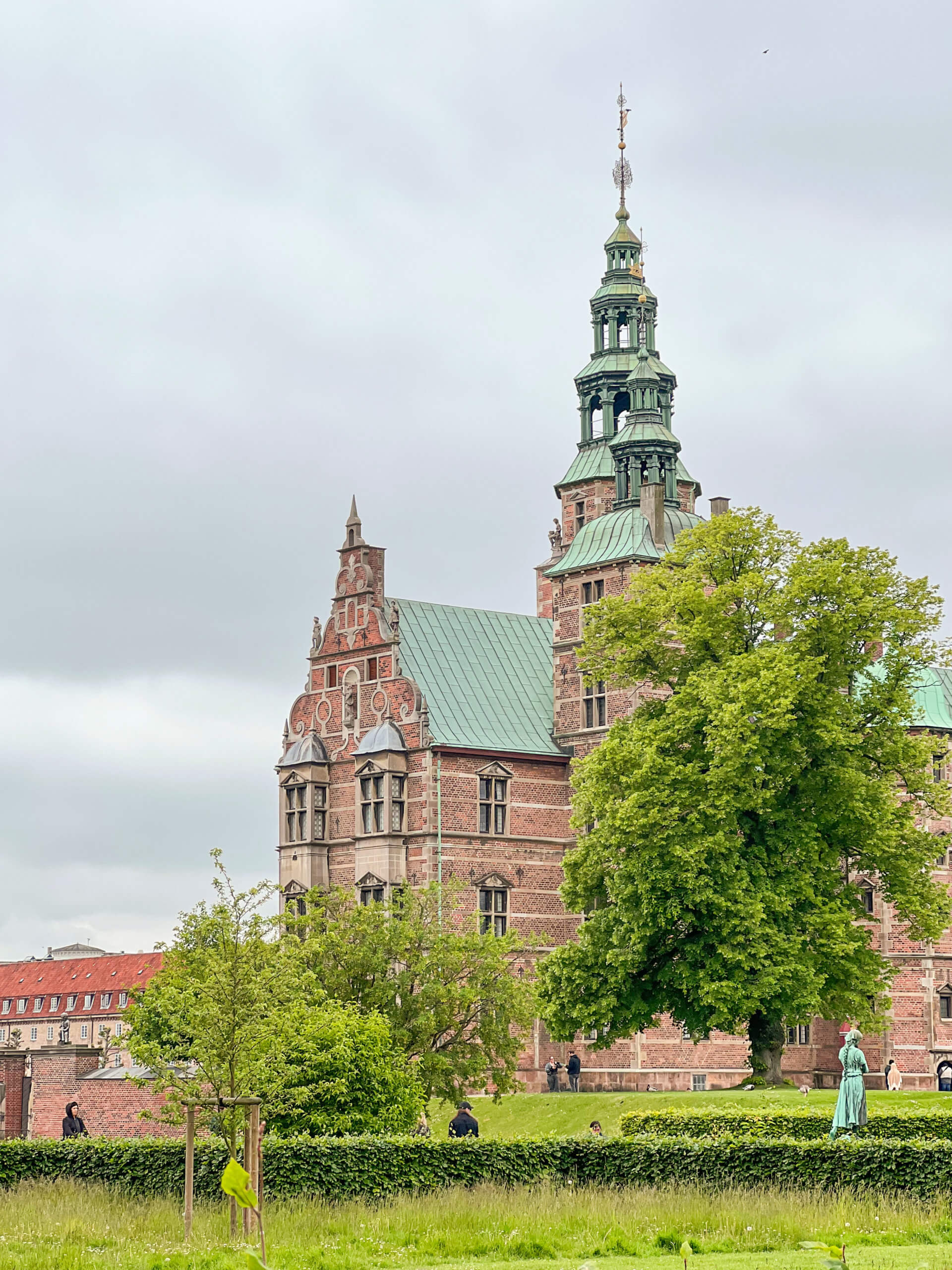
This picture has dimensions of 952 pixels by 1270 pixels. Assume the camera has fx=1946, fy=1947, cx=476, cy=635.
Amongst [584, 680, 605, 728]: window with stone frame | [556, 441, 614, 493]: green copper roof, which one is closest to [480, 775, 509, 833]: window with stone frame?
[584, 680, 605, 728]: window with stone frame

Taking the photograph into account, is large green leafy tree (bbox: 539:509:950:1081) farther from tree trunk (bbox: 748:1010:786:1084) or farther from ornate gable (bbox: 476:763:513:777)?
ornate gable (bbox: 476:763:513:777)

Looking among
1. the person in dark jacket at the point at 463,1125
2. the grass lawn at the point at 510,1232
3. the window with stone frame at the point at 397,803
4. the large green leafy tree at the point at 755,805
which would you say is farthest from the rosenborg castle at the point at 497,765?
the grass lawn at the point at 510,1232

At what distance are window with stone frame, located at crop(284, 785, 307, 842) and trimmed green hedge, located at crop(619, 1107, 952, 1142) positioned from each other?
29402 millimetres

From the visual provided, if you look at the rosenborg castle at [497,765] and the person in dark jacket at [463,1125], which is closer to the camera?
the person in dark jacket at [463,1125]

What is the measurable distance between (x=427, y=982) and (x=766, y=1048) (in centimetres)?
744

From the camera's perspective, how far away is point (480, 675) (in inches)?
2322

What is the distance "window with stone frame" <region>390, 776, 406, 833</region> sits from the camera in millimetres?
54938

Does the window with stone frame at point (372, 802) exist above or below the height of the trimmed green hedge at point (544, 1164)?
above

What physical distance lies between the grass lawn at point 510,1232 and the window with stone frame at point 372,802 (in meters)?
32.1

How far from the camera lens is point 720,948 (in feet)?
127

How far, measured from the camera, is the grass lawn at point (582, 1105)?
38719 mm

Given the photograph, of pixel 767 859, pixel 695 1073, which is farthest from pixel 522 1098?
pixel 767 859

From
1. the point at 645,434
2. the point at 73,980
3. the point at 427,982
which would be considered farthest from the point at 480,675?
the point at 73,980

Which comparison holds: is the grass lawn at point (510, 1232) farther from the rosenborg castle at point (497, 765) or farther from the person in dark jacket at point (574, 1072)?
the rosenborg castle at point (497, 765)
